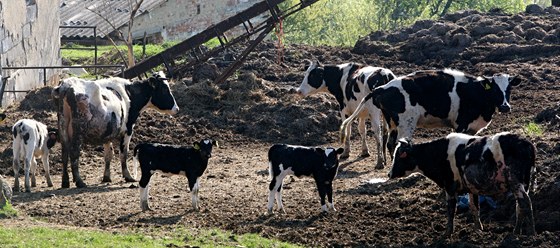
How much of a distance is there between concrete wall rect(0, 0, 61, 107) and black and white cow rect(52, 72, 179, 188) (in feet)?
22.5

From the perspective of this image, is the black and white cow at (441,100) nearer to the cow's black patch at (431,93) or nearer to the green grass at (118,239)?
the cow's black patch at (431,93)

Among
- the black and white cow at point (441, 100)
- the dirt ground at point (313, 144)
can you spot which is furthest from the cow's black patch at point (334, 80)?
the black and white cow at point (441, 100)

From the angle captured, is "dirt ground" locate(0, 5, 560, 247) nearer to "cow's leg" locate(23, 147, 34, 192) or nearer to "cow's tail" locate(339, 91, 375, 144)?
"cow's leg" locate(23, 147, 34, 192)

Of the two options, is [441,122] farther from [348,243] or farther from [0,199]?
[0,199]

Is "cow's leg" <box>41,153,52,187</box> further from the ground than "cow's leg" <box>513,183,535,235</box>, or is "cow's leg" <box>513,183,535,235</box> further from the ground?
"cow's leg" <box>41,153,52,187</box>

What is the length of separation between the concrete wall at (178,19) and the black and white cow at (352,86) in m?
25.2

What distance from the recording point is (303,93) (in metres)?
25.3

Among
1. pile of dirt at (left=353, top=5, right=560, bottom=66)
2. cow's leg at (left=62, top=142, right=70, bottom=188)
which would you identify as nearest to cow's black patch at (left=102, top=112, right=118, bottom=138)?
cow's leg at (left=62, top=142, right=70, bottom=188)

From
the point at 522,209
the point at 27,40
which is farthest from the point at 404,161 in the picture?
the point at 27,40

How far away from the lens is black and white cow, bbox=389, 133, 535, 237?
15008 mm

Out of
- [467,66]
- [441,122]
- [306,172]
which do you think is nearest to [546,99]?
[467,66]

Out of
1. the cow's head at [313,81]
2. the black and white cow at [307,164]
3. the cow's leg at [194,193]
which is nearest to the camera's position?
the black and white cow at [307,164]

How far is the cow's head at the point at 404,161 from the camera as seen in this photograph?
16391 mm

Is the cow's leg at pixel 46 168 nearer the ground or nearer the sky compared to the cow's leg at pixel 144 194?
nearer the sky
